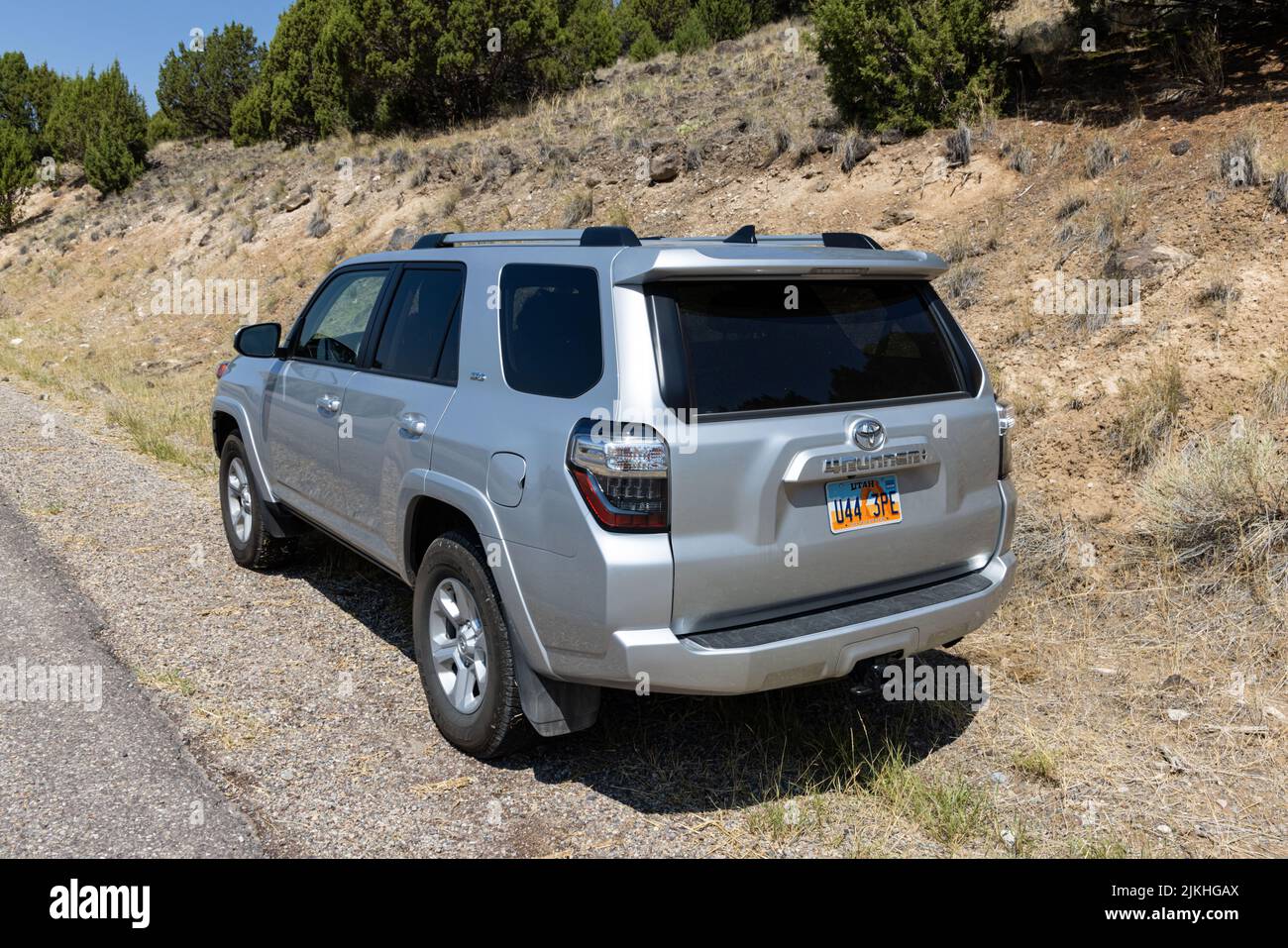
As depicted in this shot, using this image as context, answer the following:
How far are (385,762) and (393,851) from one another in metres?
0.63

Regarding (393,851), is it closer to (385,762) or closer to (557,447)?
(385,762)

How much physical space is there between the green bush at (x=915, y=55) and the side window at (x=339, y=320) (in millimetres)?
8562

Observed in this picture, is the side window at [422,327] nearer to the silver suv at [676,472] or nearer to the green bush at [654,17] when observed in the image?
the silver suv at [676,472]

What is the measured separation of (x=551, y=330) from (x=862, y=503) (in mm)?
1265

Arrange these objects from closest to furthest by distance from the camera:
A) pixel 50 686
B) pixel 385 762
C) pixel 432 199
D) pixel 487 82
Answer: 1. pixel 385 762
2. pixel 50 686
3. pixel 432 199
4. pixel 487 82

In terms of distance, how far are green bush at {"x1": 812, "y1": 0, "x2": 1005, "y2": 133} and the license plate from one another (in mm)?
9449

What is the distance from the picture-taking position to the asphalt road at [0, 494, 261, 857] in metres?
3.41

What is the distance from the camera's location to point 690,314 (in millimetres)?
3385

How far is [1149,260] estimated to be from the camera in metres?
8.08

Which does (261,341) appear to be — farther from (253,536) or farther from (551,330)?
(551,330)

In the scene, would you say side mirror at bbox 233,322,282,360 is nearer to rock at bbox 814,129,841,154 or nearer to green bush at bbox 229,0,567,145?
rock at bbox 814,129,841,154

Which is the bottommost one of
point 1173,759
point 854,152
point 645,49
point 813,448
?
point 1173,759

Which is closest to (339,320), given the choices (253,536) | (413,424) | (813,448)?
(413,424)

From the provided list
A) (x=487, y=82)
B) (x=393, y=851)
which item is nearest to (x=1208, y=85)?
(x=393, y=851)
